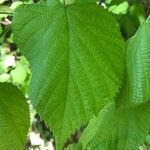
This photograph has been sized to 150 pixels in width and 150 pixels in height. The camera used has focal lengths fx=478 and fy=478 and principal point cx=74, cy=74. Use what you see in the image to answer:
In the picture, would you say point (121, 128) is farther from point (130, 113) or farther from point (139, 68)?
point (139, 68)

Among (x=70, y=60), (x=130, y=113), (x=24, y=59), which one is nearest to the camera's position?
(x=70, y=60)

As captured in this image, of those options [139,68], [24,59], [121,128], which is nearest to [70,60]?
[139,68]

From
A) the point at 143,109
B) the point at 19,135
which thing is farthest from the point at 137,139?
the point at 19,135

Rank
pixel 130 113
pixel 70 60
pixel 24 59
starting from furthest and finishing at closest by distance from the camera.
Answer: pixel 24 59 → pixel 130 113 → pixel 70 60

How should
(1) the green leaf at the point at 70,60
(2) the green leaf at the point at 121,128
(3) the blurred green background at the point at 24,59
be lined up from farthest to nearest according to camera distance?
(3) the blurred green background at the point at 24,59, (2) the green leaf at the point at 121,128, (1) the green leaf at the point at 70,60

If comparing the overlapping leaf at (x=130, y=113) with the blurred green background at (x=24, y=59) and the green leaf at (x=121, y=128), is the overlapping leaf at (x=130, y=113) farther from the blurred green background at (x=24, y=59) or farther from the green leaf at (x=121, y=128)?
the blurred green background at (x=24, y=59)

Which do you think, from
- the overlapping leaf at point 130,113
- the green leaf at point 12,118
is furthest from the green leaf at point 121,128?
the green leaf at point 12,118
